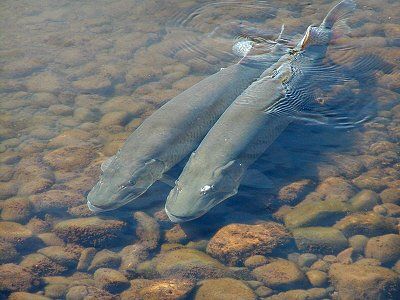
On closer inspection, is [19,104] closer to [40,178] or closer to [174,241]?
[40,178]

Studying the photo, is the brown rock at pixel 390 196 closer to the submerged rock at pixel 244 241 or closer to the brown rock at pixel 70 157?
the submerged rock at pixel 244 241

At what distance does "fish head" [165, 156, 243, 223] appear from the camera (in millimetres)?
5254

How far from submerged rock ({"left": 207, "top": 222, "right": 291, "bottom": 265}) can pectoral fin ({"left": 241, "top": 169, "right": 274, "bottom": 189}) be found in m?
0.71

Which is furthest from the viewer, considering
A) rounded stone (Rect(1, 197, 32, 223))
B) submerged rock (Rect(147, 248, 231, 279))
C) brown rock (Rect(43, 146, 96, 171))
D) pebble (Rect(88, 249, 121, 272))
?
brown rock (Rect(43, 146, 96, 171))

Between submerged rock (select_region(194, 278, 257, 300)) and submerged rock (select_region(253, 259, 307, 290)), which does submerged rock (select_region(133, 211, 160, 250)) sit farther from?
submerged rock (select_region(253, 259, 307, 290))

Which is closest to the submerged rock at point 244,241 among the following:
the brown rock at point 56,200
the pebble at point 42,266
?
the pebble at point 42,266

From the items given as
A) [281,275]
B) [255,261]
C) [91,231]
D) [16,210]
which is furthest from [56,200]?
[281,275]

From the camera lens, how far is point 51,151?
6859mm

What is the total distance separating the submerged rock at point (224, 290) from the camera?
4629 mm

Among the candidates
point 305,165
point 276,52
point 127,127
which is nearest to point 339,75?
point 276,52

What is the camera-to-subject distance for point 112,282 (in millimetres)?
4895

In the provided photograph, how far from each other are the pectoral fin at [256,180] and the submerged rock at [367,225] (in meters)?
0.98

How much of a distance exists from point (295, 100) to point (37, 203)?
3698mm

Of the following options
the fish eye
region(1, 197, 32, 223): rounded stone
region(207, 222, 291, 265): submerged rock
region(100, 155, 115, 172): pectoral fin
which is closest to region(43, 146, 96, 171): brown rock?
region(100, 155, 115, 172): pectoral fin
